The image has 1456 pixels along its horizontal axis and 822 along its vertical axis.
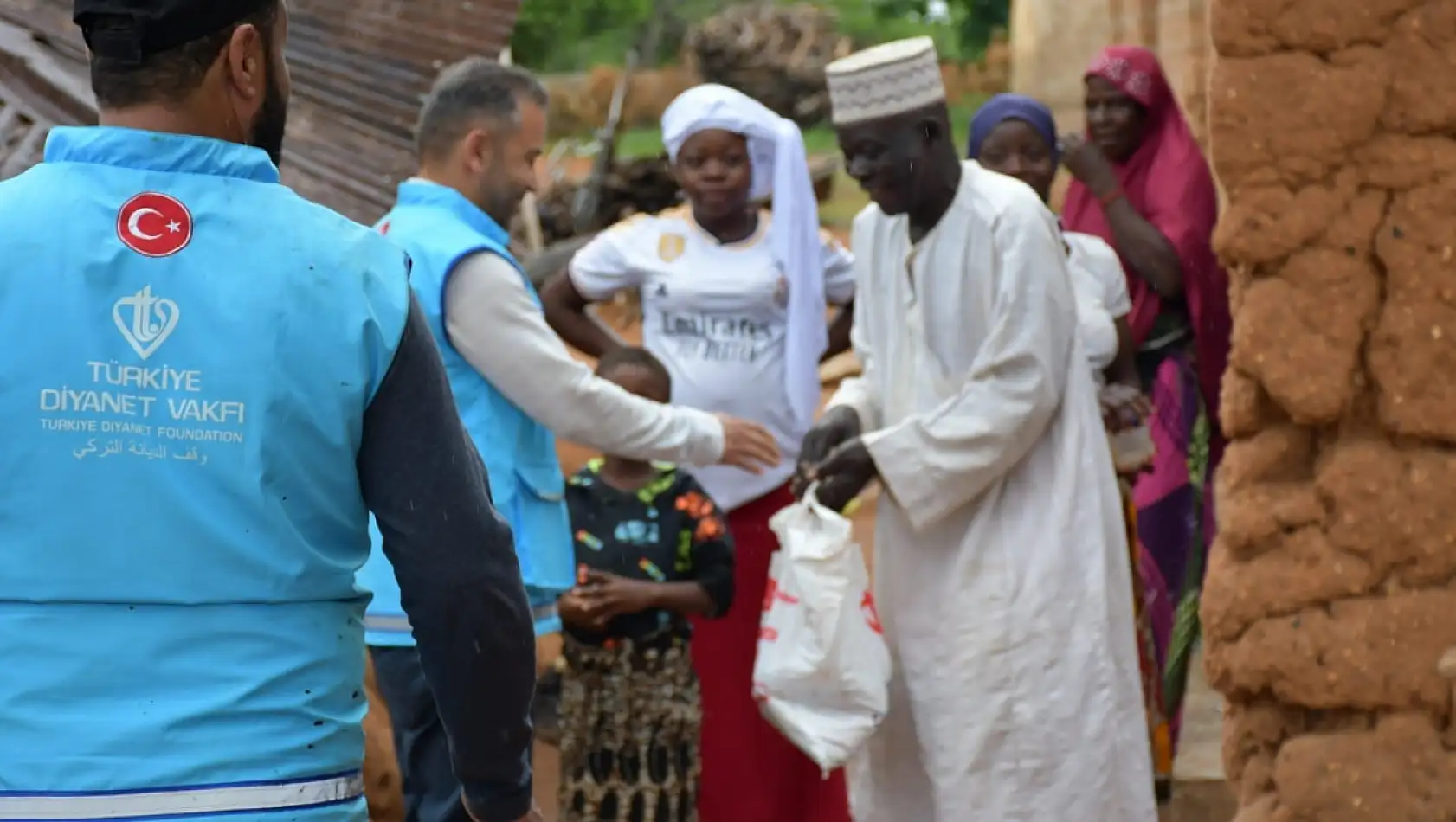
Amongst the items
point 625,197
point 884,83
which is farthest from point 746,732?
point 625,197

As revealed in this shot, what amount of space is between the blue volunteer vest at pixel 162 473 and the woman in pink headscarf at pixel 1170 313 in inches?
157

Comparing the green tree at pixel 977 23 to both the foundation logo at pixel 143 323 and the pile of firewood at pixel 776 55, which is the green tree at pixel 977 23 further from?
the foundation logo at pixel 143 323

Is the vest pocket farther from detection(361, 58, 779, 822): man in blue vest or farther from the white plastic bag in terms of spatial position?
the white plastic bag

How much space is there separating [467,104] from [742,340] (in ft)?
5.01

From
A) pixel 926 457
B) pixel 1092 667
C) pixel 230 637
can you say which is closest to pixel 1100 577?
pixel 1092 667

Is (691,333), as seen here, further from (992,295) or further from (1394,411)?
(1394,411)

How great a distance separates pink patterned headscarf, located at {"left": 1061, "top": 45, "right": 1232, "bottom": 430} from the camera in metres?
5.95

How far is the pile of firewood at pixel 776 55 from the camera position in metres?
20.0

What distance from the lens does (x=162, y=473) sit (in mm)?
2168

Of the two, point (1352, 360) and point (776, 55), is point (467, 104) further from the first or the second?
point (776, 55)

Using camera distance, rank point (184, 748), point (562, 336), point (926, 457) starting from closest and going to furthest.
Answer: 1. point (184, 748)
2. point (926, 457)
3. point (562, 336)

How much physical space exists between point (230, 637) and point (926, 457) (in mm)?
2393

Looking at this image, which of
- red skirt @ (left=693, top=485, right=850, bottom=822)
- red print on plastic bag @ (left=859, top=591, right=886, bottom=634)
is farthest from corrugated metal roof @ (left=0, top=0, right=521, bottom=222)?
red print on plastic bag @ (left=859, top=591, right=886, bottom=634)

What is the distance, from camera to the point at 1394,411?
10.7 feet
